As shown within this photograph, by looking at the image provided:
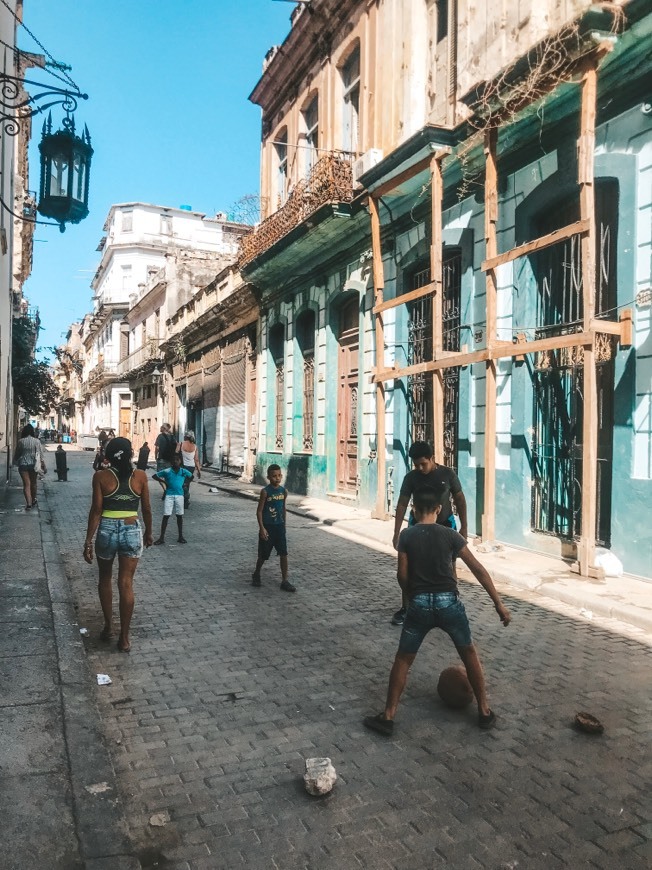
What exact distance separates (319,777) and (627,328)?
632 cm

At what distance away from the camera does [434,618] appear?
Answer: 12.5 ft

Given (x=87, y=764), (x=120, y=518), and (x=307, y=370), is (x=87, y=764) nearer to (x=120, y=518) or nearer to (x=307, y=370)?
(x=120, y=518)

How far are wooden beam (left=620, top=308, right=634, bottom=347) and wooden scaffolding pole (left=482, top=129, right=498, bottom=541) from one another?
1.82 metres

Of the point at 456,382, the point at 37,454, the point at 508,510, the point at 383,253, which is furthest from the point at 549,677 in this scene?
the point at 37,454

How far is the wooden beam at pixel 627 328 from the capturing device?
774 cm

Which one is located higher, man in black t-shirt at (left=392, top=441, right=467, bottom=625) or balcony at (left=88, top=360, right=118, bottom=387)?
balcony at (left=88, top=360, right=118, bottom=387)

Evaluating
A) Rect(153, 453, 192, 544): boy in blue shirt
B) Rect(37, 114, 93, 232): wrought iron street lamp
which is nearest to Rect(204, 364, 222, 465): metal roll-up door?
Rect(153, 453, 192, 544): boy in blue shirt

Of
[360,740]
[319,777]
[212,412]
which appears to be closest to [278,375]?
[212,412]

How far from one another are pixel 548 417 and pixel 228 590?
4.88 metres

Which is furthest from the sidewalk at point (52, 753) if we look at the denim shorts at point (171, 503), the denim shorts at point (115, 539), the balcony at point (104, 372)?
the balcony at point (104, 372)

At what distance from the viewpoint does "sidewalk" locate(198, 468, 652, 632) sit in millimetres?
6434

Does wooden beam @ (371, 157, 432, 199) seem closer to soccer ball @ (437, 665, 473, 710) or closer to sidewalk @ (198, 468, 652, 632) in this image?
sidewalk @ (198, 468, 652, 632)

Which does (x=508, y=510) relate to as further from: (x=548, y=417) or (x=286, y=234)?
(x=286, y=234)

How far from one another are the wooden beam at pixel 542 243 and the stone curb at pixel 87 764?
6.45 metres
